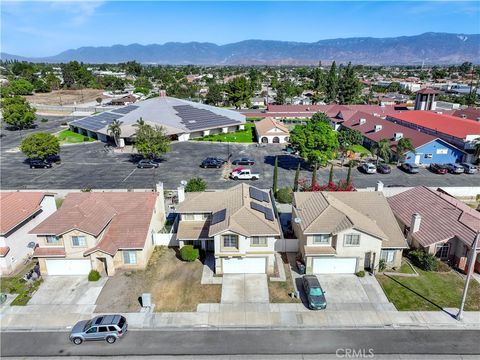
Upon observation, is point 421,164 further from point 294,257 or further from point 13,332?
point 13,332

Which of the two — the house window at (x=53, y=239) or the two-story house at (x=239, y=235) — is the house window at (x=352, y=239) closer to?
the two-story house at (x=239, y=235)

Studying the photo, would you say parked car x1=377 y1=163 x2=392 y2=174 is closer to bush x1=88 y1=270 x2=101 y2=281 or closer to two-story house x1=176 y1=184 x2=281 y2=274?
two-story house x1=176 y1=184 x2=281 y2=274

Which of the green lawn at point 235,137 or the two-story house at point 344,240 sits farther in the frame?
the green lawn at point 235,137

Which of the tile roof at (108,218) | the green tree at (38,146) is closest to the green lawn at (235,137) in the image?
the green tree at (38,146)

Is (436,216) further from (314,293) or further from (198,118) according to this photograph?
(198,118)

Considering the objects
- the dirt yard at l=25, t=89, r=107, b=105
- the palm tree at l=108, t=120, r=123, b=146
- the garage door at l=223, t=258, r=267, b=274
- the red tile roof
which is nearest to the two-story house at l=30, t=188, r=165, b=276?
the garage door at l=223, t=258, r=267, b=274

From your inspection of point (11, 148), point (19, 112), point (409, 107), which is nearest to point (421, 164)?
point (409, 107)

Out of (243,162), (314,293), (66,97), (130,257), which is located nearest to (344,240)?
(314,293)
